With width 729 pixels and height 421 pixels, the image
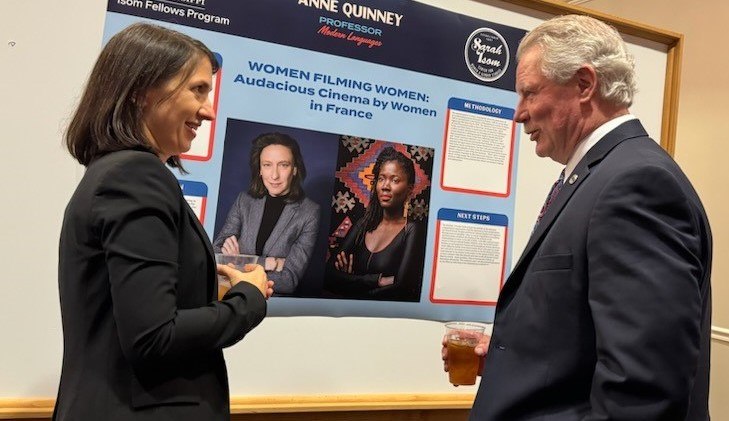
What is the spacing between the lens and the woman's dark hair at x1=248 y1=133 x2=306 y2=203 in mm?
1875

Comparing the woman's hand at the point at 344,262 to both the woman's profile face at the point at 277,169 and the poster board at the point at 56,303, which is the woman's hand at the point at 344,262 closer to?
the poster board at the point at 56,303

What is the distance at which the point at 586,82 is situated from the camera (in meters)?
1.24

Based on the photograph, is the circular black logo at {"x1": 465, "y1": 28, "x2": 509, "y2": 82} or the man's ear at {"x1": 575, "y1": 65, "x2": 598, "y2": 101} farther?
the circular black logo at {"x1": 465, "y1": 28, "x2": 509, "y2": 82}

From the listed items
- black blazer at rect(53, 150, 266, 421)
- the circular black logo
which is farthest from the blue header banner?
black blazer at rect(53, 150, 266, 421)

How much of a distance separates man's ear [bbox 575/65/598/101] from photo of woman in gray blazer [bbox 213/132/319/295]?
925mm

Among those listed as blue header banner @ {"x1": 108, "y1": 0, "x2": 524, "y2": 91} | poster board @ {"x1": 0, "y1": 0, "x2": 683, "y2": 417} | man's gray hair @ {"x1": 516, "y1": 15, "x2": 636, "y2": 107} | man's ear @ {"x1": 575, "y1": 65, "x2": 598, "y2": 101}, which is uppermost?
blue header banner @ {"x1": 108, "y1": 0, "x2": 524, "y2": 91}

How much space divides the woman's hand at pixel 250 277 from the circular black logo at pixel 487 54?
124 cm

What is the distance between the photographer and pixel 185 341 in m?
1.02

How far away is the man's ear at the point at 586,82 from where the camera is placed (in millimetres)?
1231

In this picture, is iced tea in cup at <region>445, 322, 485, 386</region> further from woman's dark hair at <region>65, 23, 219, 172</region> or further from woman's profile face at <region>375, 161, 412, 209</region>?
woman's dark hair at <region>65, 23, 219, 172</region>

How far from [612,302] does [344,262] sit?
1109mm

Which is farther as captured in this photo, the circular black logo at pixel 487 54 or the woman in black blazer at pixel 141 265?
the circular black logo at pixel 487 54

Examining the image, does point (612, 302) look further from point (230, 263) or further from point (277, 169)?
point (277, 169)

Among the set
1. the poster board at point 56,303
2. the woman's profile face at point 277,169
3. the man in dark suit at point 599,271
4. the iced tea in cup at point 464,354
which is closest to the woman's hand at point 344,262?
the poster board at point 56,303
